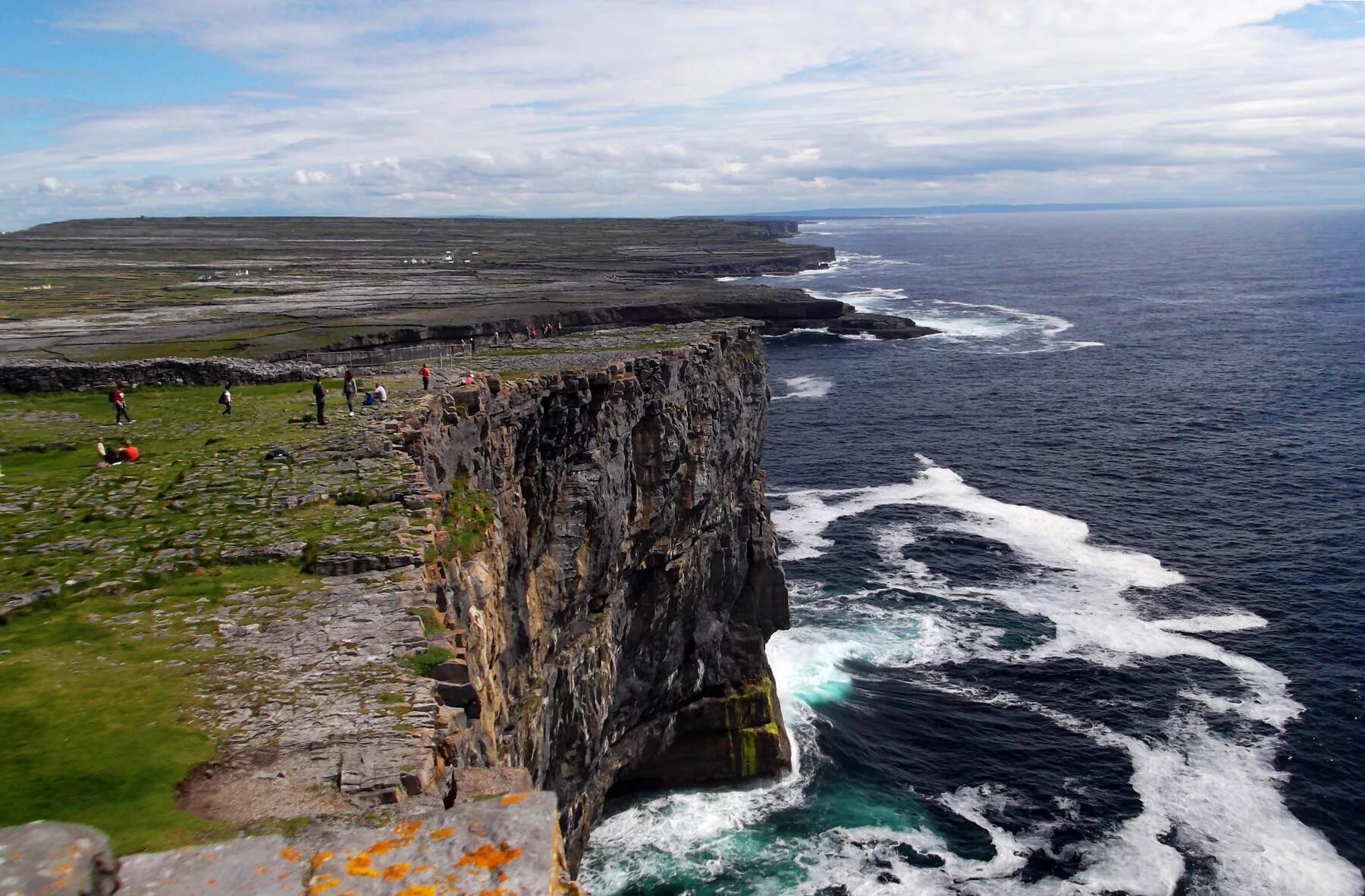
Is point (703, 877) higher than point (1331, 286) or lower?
lower

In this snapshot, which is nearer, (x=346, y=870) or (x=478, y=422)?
(x=346, y=870)

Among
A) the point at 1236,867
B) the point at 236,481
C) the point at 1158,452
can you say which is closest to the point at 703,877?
the point at 1236,867

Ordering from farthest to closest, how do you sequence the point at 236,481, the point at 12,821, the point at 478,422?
the point at 478,422 < the point at 236,481 < the point at 12,821

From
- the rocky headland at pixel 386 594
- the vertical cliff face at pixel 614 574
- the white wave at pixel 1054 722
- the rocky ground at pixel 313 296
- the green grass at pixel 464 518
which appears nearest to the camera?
the rocky headland at pixel 386 594

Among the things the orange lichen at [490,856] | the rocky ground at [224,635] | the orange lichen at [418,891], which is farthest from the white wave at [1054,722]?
the orange lichen at [418,891]

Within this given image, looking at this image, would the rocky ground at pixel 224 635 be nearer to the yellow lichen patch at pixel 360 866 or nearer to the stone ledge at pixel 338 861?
the stone ledge at pixel 338 861

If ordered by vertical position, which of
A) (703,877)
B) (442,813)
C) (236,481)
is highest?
(236,481)

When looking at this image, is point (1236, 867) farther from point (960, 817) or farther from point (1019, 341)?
point (1019, 341)

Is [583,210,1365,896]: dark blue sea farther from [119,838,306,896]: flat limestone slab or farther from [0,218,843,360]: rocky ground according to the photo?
[0,218,843,360]: rocky ground
